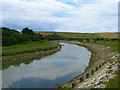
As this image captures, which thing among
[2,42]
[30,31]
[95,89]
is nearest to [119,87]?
[95,89]

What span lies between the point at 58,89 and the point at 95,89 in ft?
16.4

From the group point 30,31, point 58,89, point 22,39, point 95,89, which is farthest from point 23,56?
point 30,31

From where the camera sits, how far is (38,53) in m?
44.5

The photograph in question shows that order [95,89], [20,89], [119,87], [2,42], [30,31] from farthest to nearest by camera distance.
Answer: [30,31] → [2,42] → [20,89] → [95,89] → [119,87]

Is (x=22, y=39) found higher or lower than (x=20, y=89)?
higher

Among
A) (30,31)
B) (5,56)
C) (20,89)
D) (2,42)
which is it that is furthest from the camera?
(30,31)

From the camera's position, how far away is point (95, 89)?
36.7 feet

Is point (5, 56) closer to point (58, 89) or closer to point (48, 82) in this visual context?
point (48, 82)

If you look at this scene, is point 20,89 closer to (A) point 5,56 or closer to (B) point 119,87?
(B) point 119,87

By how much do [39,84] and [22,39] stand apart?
55.1m

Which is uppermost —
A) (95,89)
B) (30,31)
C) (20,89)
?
(30,31)

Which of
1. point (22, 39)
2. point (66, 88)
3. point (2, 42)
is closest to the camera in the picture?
point (66, 88)

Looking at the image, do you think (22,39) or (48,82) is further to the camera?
(22,39)

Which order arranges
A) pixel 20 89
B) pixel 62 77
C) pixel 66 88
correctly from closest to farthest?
pixel 66 88 < pixel 20 89 < pixel 62 77
